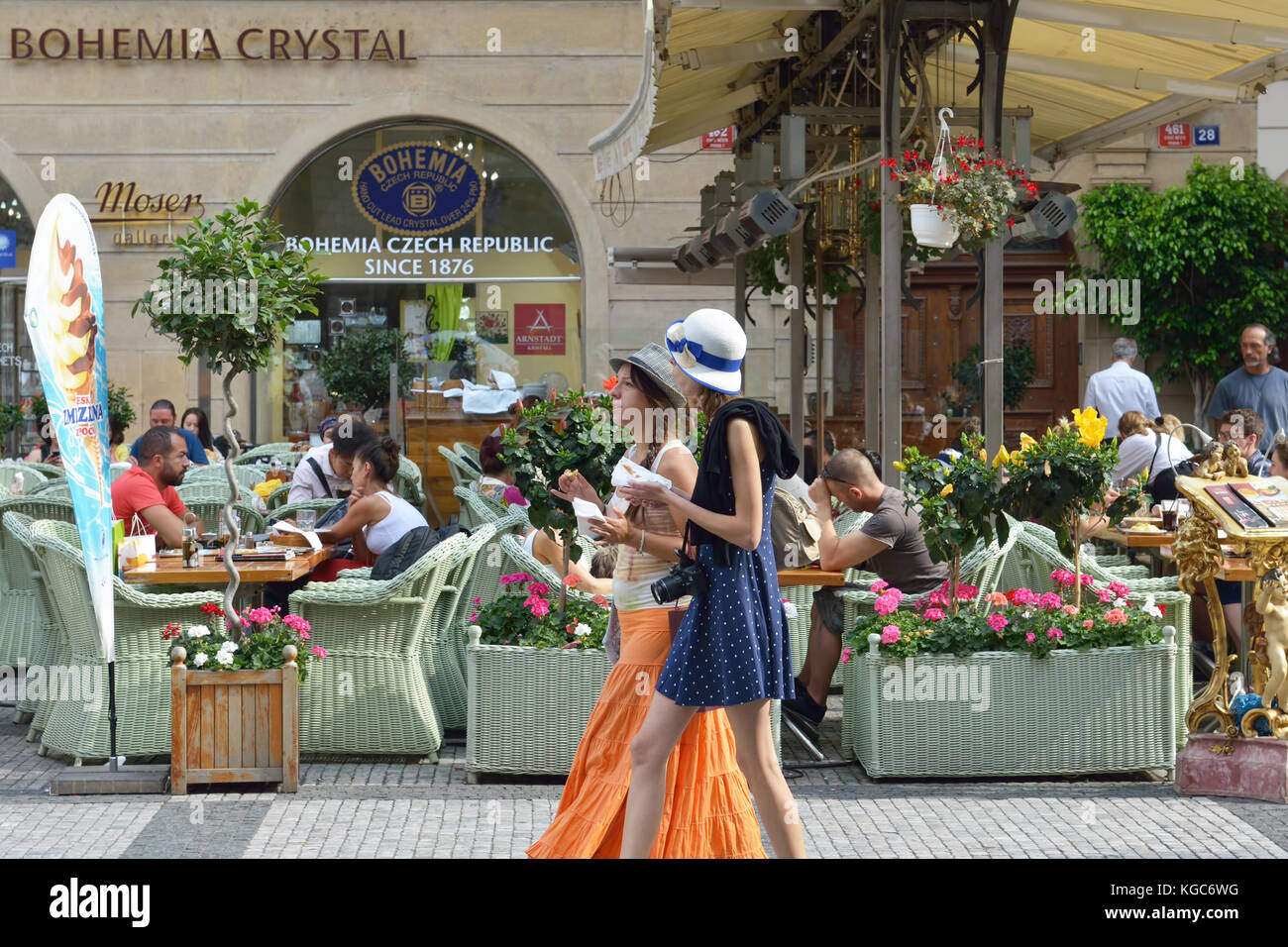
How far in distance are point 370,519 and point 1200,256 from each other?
1233 centimetres

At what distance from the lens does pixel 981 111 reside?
854 centimetres

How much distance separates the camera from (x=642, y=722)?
4.71m

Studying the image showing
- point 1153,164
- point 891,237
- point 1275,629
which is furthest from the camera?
point 1153,164

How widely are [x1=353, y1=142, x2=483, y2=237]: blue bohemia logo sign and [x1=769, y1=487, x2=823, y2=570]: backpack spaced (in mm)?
11454

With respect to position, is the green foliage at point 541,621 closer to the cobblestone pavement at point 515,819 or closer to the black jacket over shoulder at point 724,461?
the cobblestone pavement at point 515,819

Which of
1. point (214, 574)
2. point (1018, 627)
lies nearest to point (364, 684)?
point (214, 574)

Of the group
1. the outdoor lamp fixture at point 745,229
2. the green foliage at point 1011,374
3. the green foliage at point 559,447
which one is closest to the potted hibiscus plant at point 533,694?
the green foliage at point 559,447

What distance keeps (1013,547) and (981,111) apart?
230 centimetres

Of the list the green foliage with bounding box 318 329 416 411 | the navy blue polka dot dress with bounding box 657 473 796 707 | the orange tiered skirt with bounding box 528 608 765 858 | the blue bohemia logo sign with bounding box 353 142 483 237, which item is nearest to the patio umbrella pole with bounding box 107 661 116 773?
the orange tiered skirt with bounding box 528 608 765 858

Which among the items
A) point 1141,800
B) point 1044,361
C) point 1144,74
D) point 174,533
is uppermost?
point 1144,74

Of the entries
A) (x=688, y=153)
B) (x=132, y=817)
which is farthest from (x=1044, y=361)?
(x=132, y=817)

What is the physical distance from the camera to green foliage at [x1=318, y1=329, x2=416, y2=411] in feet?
58.3

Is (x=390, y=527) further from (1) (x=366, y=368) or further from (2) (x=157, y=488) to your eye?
(1) (x=366, y=368)

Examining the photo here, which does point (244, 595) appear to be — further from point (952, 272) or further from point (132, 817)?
point (952, 272)
